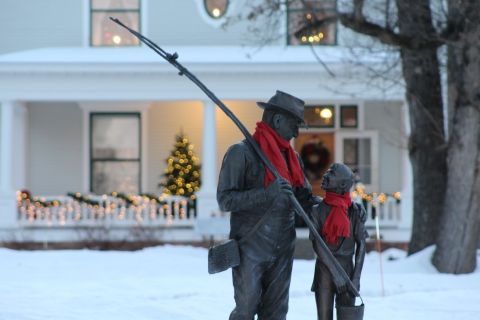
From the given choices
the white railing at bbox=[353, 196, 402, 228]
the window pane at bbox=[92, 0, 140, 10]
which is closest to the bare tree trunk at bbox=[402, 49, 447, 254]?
the white railing at bbox=[353, 196, 402, 228]

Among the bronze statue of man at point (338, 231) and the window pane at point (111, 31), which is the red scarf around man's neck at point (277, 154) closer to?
the bronze statue of man at point (338, 231)

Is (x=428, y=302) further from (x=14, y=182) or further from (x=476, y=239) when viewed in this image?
(x=14, y=182)

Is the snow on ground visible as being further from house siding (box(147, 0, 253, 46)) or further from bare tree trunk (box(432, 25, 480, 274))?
house siding (box(147, 0, 253, 46))

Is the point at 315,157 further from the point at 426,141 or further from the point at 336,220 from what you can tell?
the point at 336,220

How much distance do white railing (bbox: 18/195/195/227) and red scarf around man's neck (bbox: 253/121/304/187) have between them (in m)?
11.0

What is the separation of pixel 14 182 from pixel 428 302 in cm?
1131

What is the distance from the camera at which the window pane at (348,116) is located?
59.7 ft

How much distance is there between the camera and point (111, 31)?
17656 millimetres

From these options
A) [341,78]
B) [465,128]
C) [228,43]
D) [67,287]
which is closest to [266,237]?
[67,287]

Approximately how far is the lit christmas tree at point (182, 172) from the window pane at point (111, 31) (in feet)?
8.81

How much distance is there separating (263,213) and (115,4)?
45.1 feet

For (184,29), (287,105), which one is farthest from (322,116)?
(287,105)

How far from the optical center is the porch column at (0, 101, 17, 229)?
1584 cm

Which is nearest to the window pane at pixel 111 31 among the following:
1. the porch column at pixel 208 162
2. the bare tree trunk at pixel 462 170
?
the porch column at pixel 208 162
